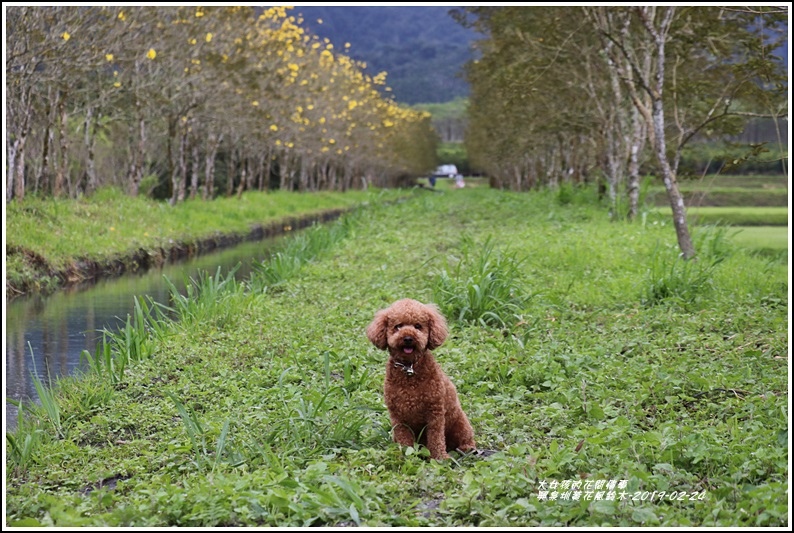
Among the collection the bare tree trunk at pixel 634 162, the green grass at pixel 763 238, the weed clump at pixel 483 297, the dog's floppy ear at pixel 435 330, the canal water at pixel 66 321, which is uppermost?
the bare tree trunk at pixel 634 162

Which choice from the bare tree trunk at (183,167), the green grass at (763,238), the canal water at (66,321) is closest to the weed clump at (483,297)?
the canal water at (66,321)

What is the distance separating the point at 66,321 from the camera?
13906 millimetres

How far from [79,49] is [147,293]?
22.8 feet

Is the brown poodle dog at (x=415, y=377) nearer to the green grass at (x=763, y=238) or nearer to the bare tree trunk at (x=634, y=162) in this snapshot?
the bare tree trunk at (x=634, y=162)

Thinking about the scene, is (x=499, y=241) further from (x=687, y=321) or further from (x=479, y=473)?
(x=479, y=473)

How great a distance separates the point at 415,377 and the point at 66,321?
9400 millimetres

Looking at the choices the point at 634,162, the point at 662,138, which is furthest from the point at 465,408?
the point at 634,162

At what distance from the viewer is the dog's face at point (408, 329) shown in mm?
5738

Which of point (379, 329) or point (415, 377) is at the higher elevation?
point (379, 329)

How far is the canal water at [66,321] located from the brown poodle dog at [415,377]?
4.02 metres

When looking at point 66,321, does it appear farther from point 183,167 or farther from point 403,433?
point 183,167

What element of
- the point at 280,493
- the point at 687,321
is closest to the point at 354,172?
the point at 687,321

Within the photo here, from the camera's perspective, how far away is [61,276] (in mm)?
18234

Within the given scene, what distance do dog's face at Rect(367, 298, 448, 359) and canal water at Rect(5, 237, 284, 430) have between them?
13.5 ft
